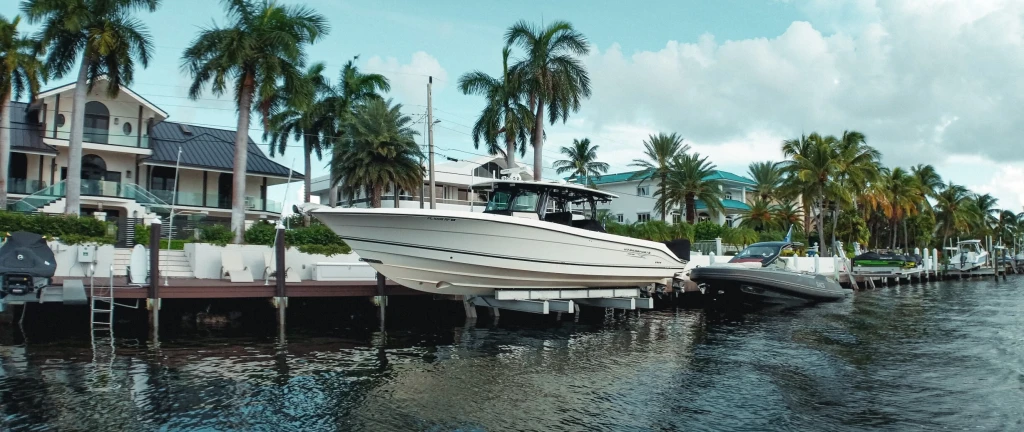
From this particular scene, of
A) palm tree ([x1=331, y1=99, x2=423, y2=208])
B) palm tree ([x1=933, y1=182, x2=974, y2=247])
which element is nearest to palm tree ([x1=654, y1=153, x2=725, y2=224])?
palm tree ([x1=331, y1=99, x2=423, y2=208])

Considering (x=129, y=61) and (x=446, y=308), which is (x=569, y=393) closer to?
(x=446, y=308)

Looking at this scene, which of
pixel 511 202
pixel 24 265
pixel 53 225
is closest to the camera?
pixel 24 265

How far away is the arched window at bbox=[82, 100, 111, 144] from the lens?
34.9 meters

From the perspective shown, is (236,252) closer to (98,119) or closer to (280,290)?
(280,290)

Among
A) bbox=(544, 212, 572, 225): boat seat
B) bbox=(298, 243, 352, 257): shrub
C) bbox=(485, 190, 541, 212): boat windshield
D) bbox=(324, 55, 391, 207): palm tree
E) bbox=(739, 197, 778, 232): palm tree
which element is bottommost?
bbox=(298, 243, 352, 257): shrub

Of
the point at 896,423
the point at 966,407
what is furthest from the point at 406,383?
the point at 966,407

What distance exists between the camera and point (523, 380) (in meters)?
11.0

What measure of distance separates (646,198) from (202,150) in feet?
105

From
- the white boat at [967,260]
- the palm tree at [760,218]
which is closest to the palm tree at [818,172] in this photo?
the palm tree at [760,218]

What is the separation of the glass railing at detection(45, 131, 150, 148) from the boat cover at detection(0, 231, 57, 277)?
22.0 meters

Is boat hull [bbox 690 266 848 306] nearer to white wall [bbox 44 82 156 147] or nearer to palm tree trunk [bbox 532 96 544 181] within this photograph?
palm tree trunk [bbox 532 96 544 181]

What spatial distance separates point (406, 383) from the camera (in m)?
10.7

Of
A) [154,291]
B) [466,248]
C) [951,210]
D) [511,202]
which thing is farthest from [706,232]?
[951,210]

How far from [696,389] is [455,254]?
6.05m
